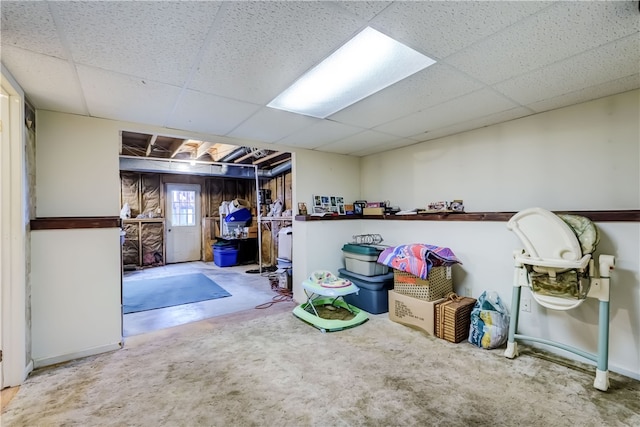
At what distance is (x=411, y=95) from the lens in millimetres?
2229

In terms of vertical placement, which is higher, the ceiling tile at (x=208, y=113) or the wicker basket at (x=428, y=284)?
the ceiling tile at (x=208, y=113)

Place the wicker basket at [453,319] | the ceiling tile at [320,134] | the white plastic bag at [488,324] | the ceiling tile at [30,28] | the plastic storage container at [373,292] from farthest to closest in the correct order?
the plastic storage container at [373,292]
the ceiling tile at [320,134]
the wicker basket at [453,319]
the white plastic bag at [488,324]
the ceiling tile at [30,28]

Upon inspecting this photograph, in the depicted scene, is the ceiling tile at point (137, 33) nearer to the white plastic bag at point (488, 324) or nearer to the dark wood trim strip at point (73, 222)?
the dark wood trim strip at point (73, 222)

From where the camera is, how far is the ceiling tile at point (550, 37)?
1308 mm

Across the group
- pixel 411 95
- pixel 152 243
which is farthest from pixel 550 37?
pixel 152 243

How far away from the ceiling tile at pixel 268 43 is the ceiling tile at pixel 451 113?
4.34ft

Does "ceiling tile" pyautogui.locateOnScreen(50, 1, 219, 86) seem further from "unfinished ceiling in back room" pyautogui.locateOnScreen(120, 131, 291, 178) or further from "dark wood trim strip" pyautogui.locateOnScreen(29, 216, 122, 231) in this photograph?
"unfinished ceiling in back room" pyautogui.locateOnScreen(120, 131, 291, 178)

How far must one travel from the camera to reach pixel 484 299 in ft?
8.84

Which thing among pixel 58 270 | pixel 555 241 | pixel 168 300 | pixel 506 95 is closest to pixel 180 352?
pixel 58 270

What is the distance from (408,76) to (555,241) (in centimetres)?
166

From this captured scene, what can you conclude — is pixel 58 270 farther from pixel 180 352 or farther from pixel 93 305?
pixel 180 352

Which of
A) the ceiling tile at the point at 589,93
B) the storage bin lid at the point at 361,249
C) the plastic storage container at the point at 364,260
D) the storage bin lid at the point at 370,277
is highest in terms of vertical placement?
the ceiling tile at the point at 589,93

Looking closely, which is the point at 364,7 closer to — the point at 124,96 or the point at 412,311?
the point at 124,96

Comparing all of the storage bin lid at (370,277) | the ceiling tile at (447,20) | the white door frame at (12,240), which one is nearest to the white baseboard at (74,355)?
the white door frame at (12,240)
